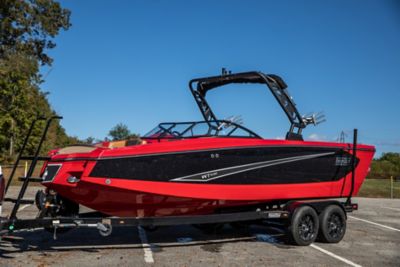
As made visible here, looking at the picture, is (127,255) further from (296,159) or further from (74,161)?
(296,159)

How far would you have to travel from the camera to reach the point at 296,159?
801 cm

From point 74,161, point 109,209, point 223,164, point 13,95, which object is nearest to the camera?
point 74,161

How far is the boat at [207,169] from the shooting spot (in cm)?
619

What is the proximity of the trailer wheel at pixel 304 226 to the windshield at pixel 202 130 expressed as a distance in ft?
4.96

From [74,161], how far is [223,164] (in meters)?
2.30

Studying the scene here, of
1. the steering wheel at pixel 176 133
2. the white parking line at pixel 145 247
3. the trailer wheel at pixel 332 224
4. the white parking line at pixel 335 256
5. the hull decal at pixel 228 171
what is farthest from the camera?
the trailer wheel at pixel 332 224

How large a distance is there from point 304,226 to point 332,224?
74cm

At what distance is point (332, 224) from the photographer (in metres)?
8.27

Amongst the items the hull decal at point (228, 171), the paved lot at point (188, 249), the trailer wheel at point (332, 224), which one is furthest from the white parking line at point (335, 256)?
the hull decal at point (228, 171)

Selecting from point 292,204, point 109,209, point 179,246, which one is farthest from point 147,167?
point 292,204

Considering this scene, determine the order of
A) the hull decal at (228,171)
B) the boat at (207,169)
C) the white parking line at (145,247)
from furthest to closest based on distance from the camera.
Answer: the hull decal at (228,171), the white parking line at (145,247), the boat at (207,169)

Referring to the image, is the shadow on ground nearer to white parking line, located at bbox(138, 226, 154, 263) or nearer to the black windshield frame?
white parking line, located at bbox(138, 226, 154, 263)

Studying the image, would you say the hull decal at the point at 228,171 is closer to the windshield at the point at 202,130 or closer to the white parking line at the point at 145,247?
the windshield at the point at 202,130

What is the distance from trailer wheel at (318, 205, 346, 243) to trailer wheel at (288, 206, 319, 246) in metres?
0.15
